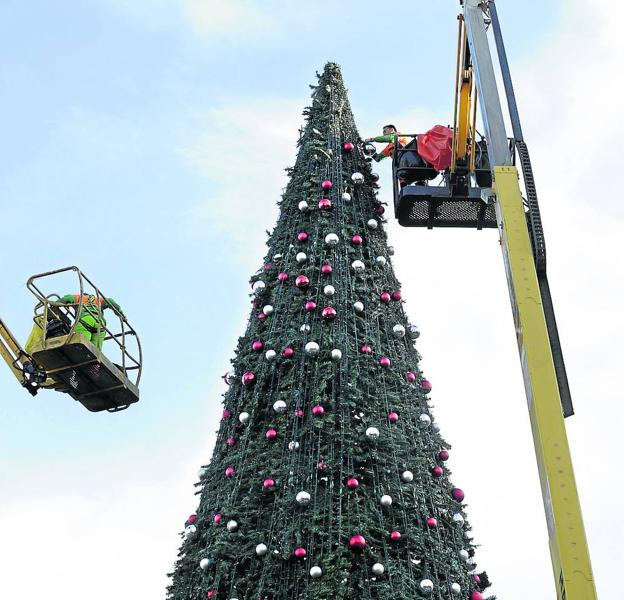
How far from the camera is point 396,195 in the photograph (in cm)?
1098

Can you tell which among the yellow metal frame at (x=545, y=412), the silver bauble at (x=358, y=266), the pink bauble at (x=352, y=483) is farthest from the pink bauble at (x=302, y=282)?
the yellow metal frame at (x=545, y=412)

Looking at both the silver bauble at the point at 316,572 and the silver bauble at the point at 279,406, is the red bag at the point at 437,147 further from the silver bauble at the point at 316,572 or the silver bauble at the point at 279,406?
the silver bauble at the point at 316,572

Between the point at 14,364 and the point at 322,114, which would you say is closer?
the point at 14,364

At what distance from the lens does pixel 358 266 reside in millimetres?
9789

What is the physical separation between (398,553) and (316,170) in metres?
4.66

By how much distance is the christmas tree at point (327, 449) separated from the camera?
7.88 m

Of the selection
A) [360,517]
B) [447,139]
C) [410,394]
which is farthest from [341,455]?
[447,139]

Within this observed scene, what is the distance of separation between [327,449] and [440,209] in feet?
11.9

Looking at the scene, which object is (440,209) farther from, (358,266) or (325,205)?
(358,266)

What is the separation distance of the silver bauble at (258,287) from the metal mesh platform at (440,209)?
6.40 ft

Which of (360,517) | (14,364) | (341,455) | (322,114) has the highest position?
(322,114)

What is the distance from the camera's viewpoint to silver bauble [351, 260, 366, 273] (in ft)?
32.1

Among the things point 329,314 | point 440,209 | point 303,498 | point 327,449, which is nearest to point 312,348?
point 329,314

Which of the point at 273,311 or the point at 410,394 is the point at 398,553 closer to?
the point at 410,394
